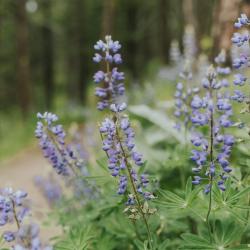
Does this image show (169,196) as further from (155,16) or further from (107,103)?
(155,16)

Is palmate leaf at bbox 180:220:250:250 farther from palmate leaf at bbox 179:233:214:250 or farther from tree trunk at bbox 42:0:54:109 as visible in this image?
tree trunk at bbox 42:0:54:109

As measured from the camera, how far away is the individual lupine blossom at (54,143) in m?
2.91

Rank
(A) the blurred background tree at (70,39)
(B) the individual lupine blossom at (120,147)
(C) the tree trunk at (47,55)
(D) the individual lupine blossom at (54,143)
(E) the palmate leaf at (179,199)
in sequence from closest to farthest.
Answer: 1. (B) the individual lupine blossom at (120,147)
2. (E) the palmate leaf at (179,199)
3. (D) the individual lupine blossom at (54,143)
4. (A) the blurred background tree at (70,39)
5. (C) the tree trunk at (47,55)

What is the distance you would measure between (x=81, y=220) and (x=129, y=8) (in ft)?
77.7

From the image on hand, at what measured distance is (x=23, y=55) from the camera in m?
16.7

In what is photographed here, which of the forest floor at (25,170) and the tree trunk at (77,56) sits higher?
the tree trunk at (77,56)

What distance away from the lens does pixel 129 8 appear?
86.1 feet

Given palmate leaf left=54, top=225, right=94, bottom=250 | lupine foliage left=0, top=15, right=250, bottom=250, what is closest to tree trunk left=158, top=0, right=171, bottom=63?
lupine foliage left=0, top=15, right=250, bottom=250

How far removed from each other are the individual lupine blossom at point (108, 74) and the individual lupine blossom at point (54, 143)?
0.29 m

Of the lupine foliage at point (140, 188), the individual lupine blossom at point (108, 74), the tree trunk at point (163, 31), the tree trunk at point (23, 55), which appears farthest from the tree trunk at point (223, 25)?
the tree trunk at point (163, 31)

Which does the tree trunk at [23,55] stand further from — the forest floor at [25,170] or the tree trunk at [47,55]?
the tree trunk at [47,55]

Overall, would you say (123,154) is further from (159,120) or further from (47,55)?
(47,55)

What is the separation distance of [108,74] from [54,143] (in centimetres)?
56

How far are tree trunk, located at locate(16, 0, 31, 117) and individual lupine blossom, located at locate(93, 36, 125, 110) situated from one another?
13644 millimetres
